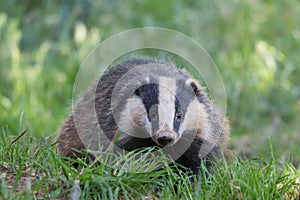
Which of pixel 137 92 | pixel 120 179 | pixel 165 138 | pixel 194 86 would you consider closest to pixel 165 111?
pixel 165 138

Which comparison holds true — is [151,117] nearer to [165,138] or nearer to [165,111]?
[165,111]

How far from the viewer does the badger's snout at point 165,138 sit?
4.40 meters

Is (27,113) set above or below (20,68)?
below

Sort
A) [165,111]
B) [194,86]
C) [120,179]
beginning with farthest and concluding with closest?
[194,86] < [165,111] < [120,179]

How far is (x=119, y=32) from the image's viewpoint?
28.3ft

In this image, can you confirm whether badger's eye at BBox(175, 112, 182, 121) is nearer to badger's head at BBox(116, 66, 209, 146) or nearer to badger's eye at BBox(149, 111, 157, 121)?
badger's head at BBox(116, 66, 209, 146)

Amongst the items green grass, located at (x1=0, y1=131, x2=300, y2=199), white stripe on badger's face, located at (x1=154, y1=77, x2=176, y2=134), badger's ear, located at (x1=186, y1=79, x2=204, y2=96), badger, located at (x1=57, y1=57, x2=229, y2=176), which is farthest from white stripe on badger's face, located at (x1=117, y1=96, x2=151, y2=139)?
badger's ear, located at (x1=186, y1=79, x2=204, y2=96)

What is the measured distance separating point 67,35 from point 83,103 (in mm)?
3084

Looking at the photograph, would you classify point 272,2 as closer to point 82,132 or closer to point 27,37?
point 27,37

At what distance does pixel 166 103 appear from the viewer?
15.3 feet

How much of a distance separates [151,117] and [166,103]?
0.16 metres

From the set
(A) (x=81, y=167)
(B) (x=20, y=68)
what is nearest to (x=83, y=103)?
(A) (x=81, y=167)

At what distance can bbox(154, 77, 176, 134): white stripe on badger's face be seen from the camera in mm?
4512

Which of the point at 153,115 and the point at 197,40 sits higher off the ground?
the point at 197,40
